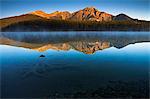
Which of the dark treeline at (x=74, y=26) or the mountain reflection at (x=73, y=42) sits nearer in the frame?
the mountain reflection at (x=73, y=42)

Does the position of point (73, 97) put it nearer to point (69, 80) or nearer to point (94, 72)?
point (69, 80)

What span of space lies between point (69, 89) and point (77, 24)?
113 metres

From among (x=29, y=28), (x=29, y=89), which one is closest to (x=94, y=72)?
(x=29, y=89)

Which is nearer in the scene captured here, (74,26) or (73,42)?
(73,42)

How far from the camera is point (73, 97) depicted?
6.87m

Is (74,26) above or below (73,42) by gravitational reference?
above

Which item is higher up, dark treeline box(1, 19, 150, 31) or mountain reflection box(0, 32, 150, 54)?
dark treeline box(1, 19, 150, 31)

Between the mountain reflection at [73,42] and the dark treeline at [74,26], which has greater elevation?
the dark treeline at [74,26]

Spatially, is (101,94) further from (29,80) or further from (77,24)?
(77,24)

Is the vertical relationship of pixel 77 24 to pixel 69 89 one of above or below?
above

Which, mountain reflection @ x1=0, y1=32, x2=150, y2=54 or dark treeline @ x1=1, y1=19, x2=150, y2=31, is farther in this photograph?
dark treeline @ x1=1, y1=19, x2=150, y2=31

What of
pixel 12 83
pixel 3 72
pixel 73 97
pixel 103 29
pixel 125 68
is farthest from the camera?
pixel 103 29

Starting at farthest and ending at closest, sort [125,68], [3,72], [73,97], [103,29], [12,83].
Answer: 1. [103,29]
2. [125,68]
3. [3,72]
4. [12,83]
5. [73,97]

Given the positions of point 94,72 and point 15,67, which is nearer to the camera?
point 94,72
